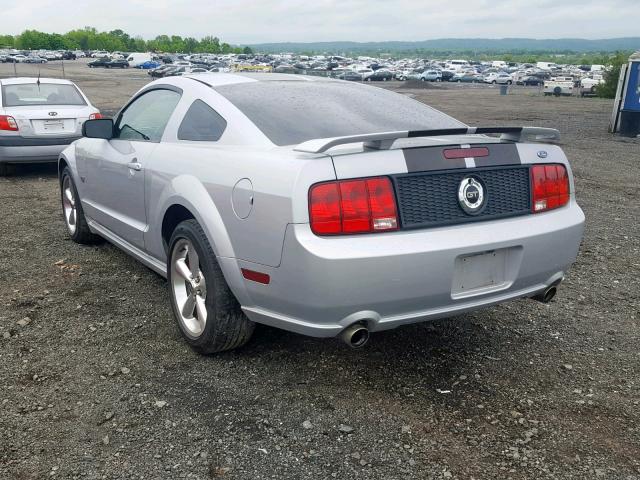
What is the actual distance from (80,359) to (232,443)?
1304 millimetres

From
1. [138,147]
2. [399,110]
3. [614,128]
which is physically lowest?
[614,128]

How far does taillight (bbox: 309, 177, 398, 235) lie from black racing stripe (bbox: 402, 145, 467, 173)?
204 mm

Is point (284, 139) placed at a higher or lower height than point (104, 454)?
higher

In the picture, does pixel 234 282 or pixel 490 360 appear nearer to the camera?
pixel 234 282

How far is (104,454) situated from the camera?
2.87 m

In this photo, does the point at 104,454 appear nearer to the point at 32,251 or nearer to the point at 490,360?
the point at 490,360

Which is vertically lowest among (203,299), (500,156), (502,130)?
(203,299)

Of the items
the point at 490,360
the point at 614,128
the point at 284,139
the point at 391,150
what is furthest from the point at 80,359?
the point at 614,128

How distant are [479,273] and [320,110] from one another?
4.54 feet

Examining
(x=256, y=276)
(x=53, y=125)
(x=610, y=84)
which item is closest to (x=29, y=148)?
(x=53, y=125)

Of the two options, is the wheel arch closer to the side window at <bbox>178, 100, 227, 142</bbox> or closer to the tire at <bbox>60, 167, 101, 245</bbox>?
the side window at <bbox>178, 100, 227, 142</bbox>

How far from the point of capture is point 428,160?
3.20 meters

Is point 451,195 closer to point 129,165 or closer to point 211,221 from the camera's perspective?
point 211,221

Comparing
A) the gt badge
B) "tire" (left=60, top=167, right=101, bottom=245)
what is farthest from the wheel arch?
"tire" (left=60, top=167, right=101, bottom=245)
